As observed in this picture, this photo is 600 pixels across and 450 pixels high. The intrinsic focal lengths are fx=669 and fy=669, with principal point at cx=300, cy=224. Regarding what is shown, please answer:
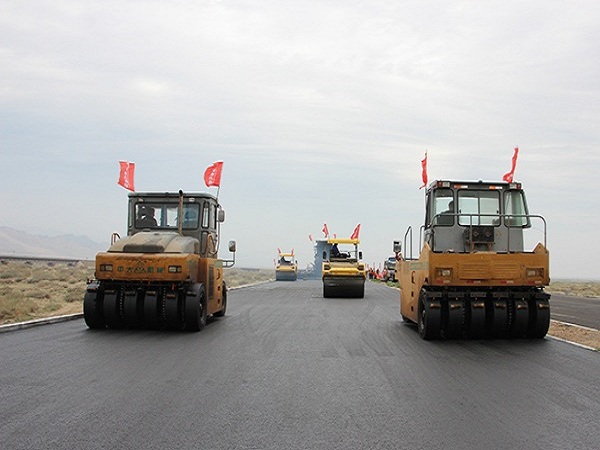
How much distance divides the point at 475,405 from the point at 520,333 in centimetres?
639

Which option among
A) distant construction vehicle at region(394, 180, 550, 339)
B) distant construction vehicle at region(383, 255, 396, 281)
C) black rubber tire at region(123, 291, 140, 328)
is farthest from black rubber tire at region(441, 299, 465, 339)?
distant construction vehicle at region(383, 255, 396, 281)

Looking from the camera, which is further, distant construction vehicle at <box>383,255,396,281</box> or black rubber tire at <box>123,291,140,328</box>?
distant construction vehicle at <box>383,255,396,281</box>

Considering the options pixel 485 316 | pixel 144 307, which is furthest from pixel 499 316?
pixel 144 307

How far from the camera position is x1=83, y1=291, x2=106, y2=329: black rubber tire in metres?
14.1

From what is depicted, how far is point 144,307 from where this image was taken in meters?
14.1

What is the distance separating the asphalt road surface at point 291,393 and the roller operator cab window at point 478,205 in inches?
111

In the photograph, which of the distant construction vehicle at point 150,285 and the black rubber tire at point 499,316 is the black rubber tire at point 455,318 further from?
the distant construction vehicle at point 150,285

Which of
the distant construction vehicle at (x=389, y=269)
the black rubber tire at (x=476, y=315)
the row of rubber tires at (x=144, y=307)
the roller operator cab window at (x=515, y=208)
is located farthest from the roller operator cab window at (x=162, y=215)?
the distant construction vehicle at (x=389, y=269)

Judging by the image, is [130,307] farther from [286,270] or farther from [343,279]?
[286,270]

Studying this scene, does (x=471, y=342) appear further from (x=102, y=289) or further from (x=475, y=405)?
(x=102, y=289)

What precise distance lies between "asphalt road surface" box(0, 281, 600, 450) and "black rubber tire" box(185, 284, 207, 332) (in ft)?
2.54

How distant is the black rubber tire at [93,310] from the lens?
46.1 feet

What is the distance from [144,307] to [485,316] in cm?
698

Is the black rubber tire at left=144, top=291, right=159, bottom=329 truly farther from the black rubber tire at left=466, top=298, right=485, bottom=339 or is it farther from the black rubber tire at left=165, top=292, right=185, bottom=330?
the black rubber tire at left=466, top=298, right=485, bottom=339
